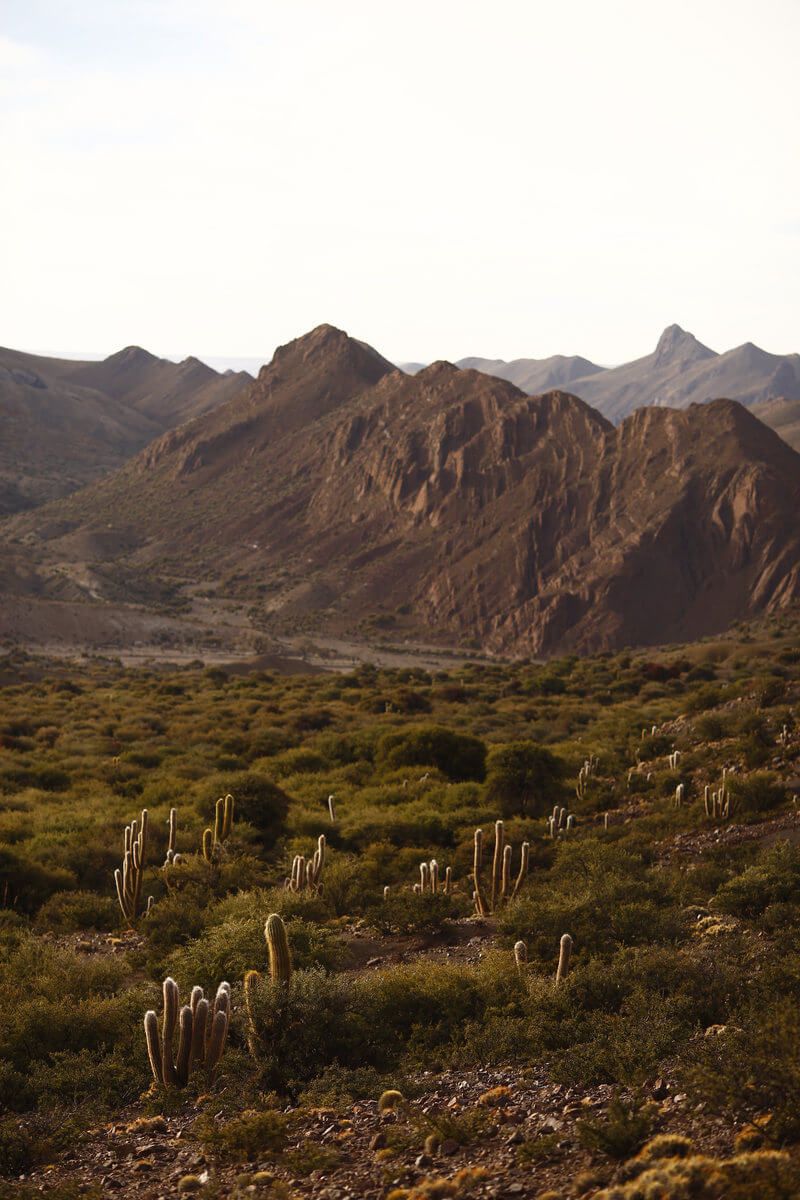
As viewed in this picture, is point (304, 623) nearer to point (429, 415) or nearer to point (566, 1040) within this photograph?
point (429, 415)

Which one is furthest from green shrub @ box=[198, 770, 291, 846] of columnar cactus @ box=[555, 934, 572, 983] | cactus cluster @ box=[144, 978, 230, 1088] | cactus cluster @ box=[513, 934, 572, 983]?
cactus cluster @ box=[144, 978, 230, 1088]

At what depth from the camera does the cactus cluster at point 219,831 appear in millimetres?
17953

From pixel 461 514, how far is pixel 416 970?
105 m

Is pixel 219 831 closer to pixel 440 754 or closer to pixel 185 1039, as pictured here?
pixel 440 754

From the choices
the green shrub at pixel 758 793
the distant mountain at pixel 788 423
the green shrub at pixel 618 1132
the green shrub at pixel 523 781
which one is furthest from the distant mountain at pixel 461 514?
the green shrub at pixel 618 1132

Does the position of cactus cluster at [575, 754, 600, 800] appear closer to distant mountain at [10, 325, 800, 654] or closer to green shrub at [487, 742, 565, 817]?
green shrub at [487, 742, 565, 817]

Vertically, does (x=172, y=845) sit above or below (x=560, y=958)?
below

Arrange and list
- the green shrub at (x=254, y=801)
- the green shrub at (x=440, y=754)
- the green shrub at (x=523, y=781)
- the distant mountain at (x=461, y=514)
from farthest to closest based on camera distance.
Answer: the distant mountain at (x=461, y=514), the green shrub at (x=440, y=754), the green shrub at (x=523, y=781), the green shrub at (x=254, y=801)

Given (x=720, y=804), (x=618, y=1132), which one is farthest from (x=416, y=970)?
(x=720, y=804)

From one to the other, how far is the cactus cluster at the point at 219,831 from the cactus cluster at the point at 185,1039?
26.5 ft

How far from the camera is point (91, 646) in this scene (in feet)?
280

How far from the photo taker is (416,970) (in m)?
11.5

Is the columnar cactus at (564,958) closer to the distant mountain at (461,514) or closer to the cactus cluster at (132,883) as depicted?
the cactus cluster at (132,883)

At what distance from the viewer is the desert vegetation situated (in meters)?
6.80
